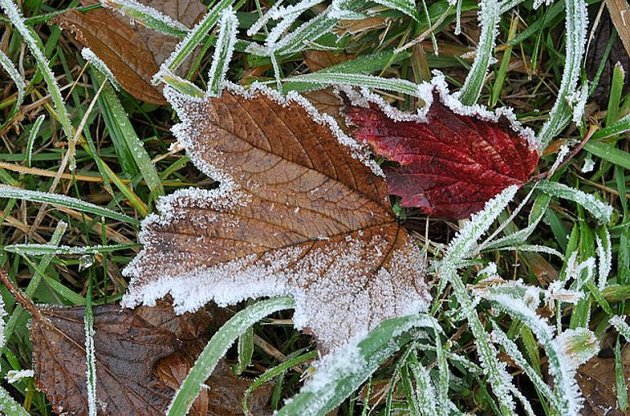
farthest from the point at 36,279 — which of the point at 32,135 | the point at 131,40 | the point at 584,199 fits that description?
the point at 584,199

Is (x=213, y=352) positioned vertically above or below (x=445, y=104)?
below

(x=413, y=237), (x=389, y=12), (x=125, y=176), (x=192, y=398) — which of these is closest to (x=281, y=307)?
(x=192, y=398)

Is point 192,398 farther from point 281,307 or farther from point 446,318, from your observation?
point 446,318

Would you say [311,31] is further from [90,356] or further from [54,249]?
[90,356]

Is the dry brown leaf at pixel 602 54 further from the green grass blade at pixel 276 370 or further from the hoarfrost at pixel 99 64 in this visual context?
the hoarfrost at pixel 99 64

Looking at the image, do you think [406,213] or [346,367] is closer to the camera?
[346,367]

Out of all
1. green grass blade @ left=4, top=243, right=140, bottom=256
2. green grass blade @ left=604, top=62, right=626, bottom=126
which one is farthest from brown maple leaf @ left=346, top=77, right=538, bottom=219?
green grass blade @ left=4, top=243, right=140, bottom=256

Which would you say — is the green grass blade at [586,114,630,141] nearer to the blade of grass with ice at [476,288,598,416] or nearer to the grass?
the grass
